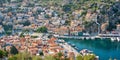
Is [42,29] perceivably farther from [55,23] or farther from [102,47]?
[102,47]

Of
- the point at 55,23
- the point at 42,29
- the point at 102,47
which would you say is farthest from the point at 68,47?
the point at 55,23

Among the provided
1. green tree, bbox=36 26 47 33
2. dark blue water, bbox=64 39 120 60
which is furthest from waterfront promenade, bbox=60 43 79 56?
green tree, bbox=36 26 47 33

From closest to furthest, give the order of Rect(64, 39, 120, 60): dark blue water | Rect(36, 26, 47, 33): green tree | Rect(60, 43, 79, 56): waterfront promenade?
Rect(64, 39, 120, 60): dark blue water
Rect(60, 43, 79, 56): waterfront promenade
Rect(36, 26, 47, 33): green tree

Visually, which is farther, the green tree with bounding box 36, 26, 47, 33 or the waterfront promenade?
the green tree with bounding box 36, 26, 47, 33

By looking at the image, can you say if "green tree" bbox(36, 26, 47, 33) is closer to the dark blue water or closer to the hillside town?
the hillside town

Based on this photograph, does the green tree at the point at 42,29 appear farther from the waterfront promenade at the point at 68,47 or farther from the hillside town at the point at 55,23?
the waterfront promenade at the point at 68,47

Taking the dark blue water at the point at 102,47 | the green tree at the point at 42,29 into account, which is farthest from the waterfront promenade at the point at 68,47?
the green tree at the point at 42,29

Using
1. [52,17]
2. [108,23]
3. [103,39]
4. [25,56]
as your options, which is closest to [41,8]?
[52,17]

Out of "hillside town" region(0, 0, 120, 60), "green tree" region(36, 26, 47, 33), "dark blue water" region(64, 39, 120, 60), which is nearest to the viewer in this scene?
"dark blue water" region(64, 39, 120, 60)

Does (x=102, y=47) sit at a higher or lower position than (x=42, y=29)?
lower
